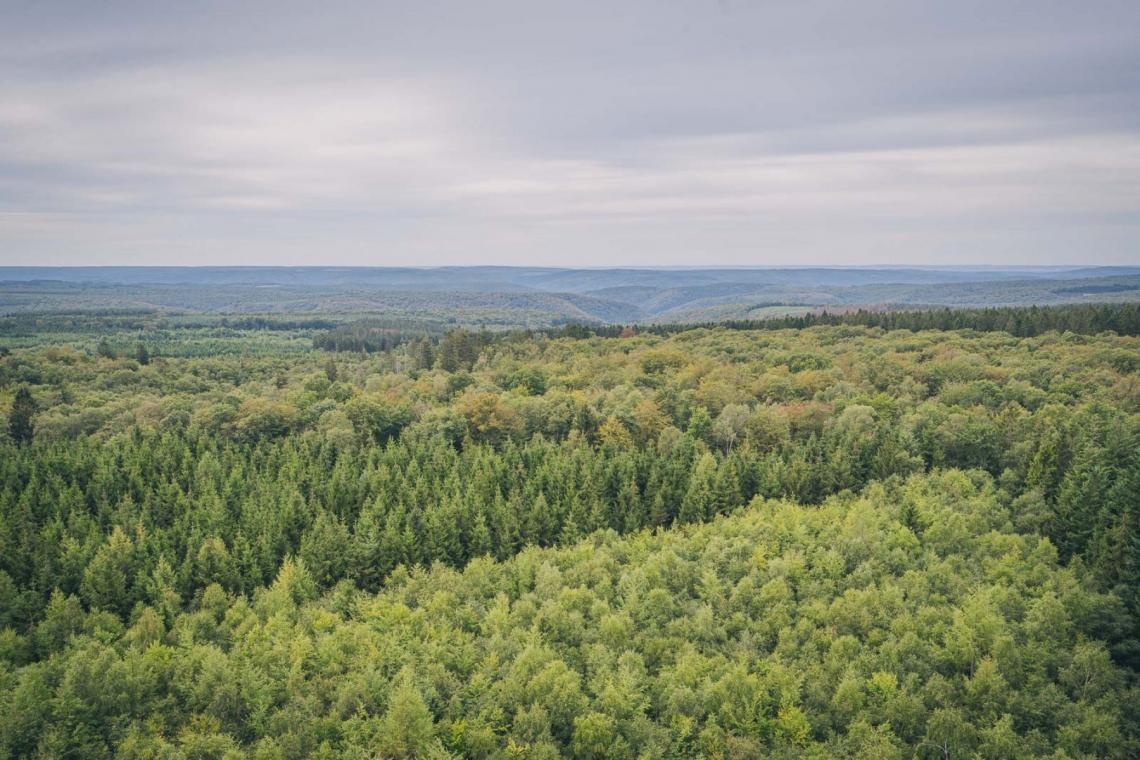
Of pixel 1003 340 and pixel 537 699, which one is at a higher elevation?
pixel 1003 340

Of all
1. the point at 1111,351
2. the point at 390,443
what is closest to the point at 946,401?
the point at 1111,351

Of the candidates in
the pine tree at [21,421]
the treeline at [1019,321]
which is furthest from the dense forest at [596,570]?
the treeline at [1019,321]

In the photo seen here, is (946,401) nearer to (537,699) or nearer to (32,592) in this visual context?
(537,699)

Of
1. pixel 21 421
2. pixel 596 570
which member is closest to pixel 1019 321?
pixel 596 570

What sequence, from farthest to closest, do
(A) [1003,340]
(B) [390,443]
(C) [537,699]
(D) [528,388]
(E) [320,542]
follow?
(A) [1003,340], (D) [528,388], (B) [390,443], (E) [320,542], (C) [537,699]

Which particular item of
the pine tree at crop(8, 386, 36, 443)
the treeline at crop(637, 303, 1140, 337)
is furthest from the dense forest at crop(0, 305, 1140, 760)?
the treeline at crop(637, 303, 1140, 337)

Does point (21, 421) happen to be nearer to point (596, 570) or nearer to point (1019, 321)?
point (596, 570)

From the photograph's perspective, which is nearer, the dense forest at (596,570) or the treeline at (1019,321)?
the dense forest at (596,570)

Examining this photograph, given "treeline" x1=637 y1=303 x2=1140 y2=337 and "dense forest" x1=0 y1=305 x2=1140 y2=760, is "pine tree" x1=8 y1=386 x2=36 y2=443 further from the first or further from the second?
"treeline" x1=637 y1=303 x2=1140 y2=337

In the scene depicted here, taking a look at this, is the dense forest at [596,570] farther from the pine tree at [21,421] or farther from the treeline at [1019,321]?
the treeline at [1019,321]
